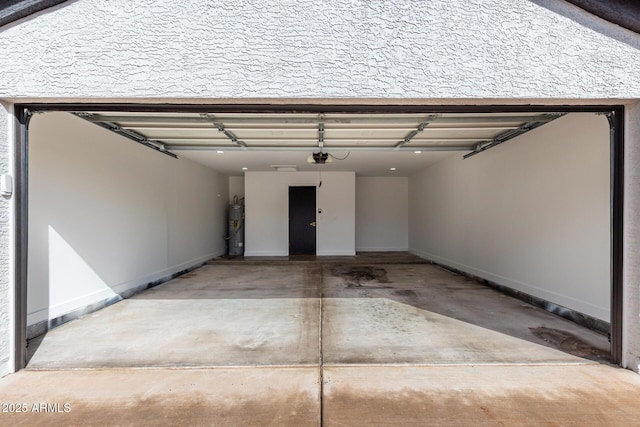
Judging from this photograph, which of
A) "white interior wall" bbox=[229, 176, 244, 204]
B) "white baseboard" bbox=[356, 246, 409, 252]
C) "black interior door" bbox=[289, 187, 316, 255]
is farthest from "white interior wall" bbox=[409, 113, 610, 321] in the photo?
"white interior wall" bbox=[229, 176, 244, 204]

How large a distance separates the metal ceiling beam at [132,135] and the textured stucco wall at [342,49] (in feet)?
6.51

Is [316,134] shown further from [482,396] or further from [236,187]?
[236,187]

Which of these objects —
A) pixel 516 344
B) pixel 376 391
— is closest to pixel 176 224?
pixel 376 391

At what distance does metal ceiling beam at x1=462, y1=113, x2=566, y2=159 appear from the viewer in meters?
4.05

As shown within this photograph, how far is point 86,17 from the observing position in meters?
2.25

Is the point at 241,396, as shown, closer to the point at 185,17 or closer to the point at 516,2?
the point at 185,17

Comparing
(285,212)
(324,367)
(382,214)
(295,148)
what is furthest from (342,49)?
(382,214)

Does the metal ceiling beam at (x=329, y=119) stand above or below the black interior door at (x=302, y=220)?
above

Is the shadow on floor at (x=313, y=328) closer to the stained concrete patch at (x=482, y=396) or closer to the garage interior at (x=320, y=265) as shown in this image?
the garage interior at (x=320, y=265)

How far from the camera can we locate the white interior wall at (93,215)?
3.36 metres

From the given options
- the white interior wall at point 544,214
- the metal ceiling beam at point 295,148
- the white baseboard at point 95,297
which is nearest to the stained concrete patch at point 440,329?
the white interior wall at point 544,214

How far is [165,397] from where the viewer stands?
82.2 inches

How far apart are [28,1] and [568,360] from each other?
5.03 metres

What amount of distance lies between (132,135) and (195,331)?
333 centimetres
